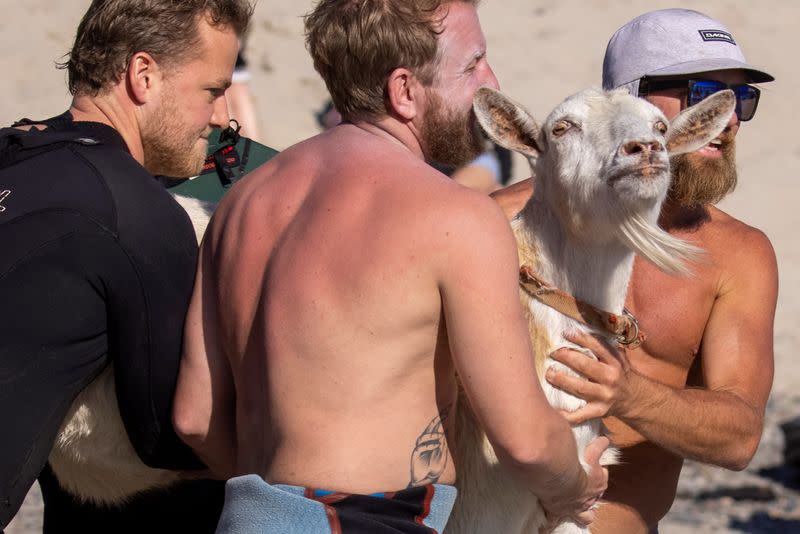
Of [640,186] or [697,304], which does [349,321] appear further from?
[697,304]

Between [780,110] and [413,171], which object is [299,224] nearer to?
[413,171]

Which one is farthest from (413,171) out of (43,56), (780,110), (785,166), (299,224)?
(43,56)

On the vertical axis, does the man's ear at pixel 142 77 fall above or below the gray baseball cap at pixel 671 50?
above

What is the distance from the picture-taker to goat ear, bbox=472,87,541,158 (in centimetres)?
316

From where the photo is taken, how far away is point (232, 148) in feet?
13.4

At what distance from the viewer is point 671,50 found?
395 centimetres

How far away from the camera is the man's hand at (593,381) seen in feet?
10.4

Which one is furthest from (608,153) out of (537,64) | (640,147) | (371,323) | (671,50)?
(537,64)

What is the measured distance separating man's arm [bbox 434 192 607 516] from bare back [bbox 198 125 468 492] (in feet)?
0.18

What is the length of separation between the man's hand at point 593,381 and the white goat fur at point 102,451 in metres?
1.04

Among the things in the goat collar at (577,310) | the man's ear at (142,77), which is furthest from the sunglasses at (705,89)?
the man's ear at (142,77)

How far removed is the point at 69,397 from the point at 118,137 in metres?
0.69

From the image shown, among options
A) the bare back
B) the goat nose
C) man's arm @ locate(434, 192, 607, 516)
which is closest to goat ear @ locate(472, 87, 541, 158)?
the goat nose

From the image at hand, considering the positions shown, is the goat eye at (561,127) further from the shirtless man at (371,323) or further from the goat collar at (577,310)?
the shirtless man at (371,323)
